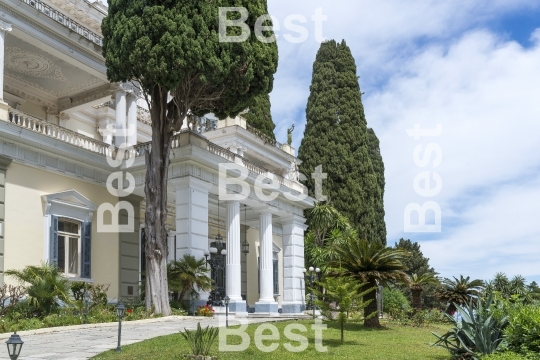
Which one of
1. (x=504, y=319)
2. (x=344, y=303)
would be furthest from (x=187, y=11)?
(x=504, y=319)

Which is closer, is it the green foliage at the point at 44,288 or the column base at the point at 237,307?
the green foliage at the point at 44,288

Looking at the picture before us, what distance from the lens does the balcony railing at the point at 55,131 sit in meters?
18.9

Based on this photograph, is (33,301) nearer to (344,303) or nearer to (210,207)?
(344,303)

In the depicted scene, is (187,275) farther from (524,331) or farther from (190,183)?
(524,331)

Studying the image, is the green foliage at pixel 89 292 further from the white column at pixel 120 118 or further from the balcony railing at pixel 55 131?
the white column at pixel 120 118

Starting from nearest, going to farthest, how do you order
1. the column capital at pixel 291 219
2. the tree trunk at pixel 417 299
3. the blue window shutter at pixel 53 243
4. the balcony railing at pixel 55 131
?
the balcony railing at pixel 55 131 < the blue window shutter at pixel 53 243 < the tree trunk at pixel 417 299 < the column capital at pixel 291 219

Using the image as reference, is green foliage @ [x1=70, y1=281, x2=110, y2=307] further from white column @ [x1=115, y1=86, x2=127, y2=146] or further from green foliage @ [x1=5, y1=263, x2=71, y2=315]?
white column @ [x1=115, y1=86, x2=127, y2=146]

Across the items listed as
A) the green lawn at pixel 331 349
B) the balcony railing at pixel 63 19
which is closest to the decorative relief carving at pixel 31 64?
the balcony railing at pixel 63 19

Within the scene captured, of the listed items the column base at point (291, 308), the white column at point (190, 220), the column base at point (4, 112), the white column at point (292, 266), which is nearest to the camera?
the column base at point (4, 112)

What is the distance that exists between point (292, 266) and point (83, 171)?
37.9 feet

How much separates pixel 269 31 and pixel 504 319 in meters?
11.8

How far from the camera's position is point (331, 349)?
13.2m

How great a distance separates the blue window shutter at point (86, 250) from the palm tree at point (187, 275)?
8.61 feet

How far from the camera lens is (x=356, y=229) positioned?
38969 millimetres
